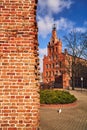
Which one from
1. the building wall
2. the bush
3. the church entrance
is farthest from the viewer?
the building wall

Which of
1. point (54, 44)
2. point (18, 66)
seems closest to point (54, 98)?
point (18, 66)

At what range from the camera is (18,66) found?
15.4 feet

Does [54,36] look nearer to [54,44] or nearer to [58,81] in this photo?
[54,44]

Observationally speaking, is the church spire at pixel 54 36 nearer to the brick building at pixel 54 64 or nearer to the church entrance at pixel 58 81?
the brick building at pixel 54 64

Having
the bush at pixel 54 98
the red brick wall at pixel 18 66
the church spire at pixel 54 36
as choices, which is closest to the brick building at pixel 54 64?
the church spire at pixel 54 36

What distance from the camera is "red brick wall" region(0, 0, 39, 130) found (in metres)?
4.58

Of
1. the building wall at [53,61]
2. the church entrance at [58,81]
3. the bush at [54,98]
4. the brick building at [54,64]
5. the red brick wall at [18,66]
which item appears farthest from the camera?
the building wall at [53,61]

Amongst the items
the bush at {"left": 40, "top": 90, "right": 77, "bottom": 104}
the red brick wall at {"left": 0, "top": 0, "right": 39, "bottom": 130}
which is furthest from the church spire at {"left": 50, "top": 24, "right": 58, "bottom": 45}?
the red brick wall at {"left": 0, "top": 0, "right": 39, "bottom": 130}

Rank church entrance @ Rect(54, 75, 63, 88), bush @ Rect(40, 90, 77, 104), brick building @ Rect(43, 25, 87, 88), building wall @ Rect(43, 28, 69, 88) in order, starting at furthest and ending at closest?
building wall @ Rect(43, 28, 69, 88)
brick building @ Rect(43, 25, 87, 88)
church entrance @ Rect(54, 75, 63, 88)
bush @ Rect(40, 90, 77, 104)

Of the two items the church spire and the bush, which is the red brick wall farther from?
the church spire

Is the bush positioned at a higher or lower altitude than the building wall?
lower

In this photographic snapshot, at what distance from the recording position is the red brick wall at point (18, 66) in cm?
458

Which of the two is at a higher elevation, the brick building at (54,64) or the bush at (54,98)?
the brick building at (54,64)

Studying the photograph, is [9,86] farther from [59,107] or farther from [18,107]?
[59,107]
